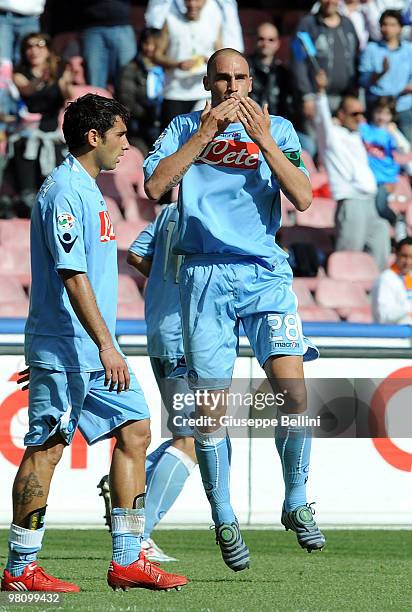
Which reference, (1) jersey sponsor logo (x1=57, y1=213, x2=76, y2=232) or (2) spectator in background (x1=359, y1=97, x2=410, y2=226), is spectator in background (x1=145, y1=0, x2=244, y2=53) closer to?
(2) spectator in background (x1=359, y1=97, x2=410, y2=226)

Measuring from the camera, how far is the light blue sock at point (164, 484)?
7.42 metres

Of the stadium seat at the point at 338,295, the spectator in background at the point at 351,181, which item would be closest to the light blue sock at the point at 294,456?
the stadium seat at the point at 338,295

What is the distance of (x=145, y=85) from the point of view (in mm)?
13453

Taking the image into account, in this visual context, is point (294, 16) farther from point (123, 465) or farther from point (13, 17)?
point (123, 465)

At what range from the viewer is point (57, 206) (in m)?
5.69

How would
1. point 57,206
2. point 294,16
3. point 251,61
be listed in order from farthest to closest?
1. point 294,16
2. point 251,61
3. point 57,206

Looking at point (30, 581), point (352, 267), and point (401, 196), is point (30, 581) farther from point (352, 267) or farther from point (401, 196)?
point (401, 196)

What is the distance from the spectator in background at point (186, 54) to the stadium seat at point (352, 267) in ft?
6.66

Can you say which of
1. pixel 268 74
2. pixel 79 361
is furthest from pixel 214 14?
pixel 79 361

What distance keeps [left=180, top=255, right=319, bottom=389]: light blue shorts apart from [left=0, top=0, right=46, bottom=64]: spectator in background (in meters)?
7.36

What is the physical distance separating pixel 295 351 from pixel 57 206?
1339mm

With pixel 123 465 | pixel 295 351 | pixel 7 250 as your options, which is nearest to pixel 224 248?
pixel 295 351

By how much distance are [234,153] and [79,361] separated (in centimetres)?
127

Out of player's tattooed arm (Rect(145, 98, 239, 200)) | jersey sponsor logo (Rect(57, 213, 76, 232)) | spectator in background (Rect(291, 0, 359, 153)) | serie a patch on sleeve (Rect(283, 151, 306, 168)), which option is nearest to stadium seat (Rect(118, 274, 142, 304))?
spectator in background (Rect(291, 0, 359, 153))
